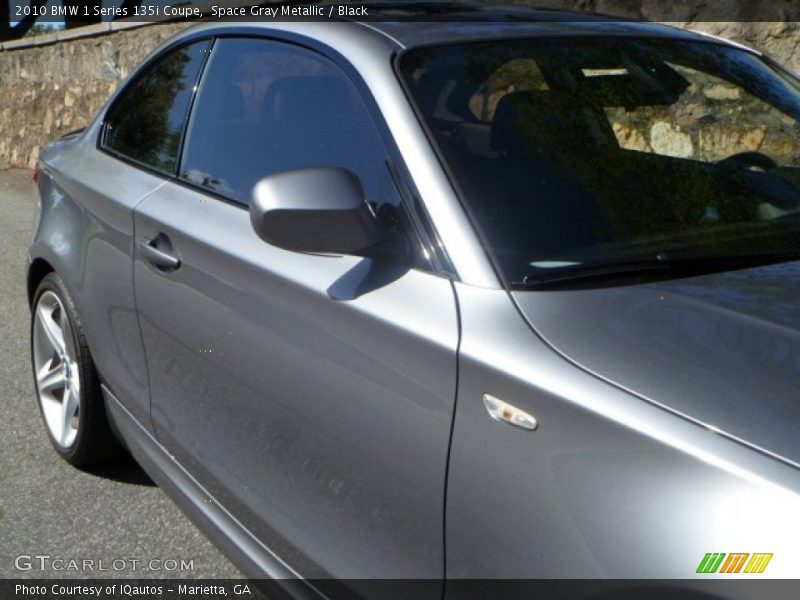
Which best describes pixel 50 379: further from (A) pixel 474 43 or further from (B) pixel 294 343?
(A) pixel 474 43

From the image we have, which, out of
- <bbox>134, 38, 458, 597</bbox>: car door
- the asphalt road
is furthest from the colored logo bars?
the asphalt road

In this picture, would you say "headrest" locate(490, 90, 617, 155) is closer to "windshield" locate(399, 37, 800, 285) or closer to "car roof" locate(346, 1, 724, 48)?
"windshield" locate(399, 37, 800, 285)

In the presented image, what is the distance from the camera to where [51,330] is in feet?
13.8

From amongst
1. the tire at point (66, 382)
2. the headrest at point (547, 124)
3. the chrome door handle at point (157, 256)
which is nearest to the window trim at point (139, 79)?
the chrome door handle at point (157, 256)

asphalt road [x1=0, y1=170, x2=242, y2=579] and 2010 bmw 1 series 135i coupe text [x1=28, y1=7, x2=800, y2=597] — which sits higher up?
2010 bmw 1 series 135i coupe text [x1=28, y1=7, x2=800, y2=597]

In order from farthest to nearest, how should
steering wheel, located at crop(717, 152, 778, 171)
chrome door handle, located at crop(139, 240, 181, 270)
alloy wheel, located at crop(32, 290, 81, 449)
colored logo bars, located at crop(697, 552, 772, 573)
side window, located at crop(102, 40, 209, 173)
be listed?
alloy wheel, located at crop(32, 290, 81, 449) → side window, located at crop(102, 40, 209, 173) → chrome door handle, located at crop(139, 240, 181, 270) → steering wheel, located at crop(717, 152, 778, 171) → colored logo bars, located at crop(697, 552, 772, 573)

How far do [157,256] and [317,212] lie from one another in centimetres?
93

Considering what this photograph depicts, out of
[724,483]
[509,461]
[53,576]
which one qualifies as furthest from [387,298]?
[53,576]

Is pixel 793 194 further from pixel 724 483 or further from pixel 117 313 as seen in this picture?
pixel 117 313

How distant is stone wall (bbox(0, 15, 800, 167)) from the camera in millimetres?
12508

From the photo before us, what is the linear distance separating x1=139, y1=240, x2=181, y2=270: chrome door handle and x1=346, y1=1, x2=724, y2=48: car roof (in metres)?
0.82

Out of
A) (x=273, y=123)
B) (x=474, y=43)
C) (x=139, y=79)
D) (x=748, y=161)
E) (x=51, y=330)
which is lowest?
(x=51, y=330)

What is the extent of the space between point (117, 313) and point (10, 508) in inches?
37.0

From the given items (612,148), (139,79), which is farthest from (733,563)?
(139,79)
